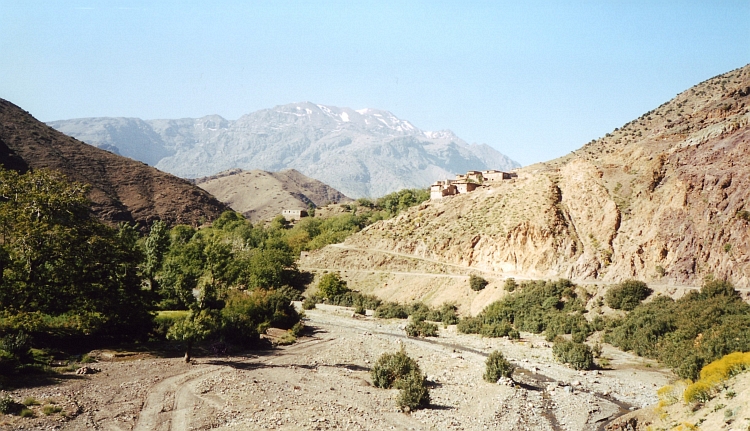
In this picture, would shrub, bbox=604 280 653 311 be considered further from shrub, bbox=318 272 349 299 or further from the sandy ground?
shrub, bbox=318 272 349 299

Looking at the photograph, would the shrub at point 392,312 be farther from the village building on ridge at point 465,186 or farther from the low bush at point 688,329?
the village building on ridge at point 465,186

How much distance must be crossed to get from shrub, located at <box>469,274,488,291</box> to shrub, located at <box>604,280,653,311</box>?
44.8 feet

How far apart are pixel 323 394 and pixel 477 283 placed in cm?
3191

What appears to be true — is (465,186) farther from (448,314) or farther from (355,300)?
(448,314)

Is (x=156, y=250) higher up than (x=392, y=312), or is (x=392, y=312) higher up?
(x=156, y=250)

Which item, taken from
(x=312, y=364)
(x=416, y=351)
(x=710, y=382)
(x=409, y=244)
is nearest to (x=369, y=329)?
(x=416, y=351)

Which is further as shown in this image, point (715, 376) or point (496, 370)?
point (496, 370)

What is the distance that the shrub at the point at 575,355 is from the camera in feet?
104

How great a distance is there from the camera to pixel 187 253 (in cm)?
5719

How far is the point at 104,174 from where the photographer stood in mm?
107438

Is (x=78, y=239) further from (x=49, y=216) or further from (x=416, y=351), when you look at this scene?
(x=416, y=351)

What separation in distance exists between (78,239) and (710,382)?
3337cm

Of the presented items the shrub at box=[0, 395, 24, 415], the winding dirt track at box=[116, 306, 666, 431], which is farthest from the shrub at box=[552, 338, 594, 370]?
the shrub at box=[0, 395, 24, 415]

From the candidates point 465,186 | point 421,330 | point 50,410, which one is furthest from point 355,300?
point 50,410
